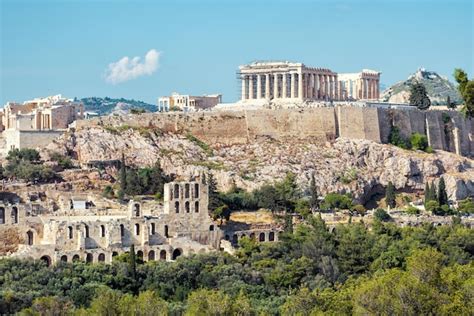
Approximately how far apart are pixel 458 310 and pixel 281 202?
2492 cm

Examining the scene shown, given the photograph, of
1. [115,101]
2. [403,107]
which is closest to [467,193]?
[403,107]

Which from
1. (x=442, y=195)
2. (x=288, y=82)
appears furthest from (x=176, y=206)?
(x=288, y=82)

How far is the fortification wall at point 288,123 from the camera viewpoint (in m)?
75.9

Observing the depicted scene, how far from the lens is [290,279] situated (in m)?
54.2

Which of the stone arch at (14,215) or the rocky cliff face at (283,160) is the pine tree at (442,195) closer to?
the rocky cliff face at (283,160)

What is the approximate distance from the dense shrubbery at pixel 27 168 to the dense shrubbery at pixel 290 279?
1232 centimetres

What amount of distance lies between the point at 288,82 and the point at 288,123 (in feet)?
25.2

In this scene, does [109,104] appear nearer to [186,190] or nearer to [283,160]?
[283,160]

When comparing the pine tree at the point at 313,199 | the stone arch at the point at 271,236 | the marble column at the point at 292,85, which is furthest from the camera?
the marble column at the point at 292,85

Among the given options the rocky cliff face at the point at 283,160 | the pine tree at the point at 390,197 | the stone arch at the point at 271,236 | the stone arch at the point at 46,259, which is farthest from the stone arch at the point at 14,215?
the pine tree at the point at 390,197

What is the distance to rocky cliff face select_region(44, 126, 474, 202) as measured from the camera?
7069cm

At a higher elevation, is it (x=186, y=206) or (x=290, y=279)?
(x=186, y=206)

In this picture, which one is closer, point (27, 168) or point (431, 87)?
point (27, 168)

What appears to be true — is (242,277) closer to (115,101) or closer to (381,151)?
(381,151)
